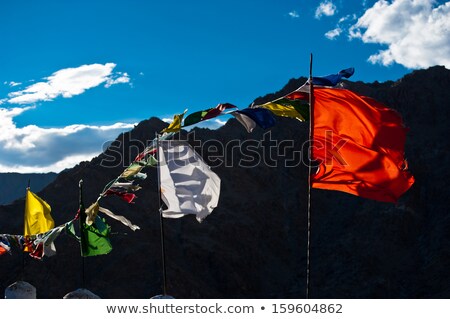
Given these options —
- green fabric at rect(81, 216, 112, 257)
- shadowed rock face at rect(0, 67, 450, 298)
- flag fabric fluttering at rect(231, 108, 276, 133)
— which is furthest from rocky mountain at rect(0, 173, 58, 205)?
flag fabric fluttering at rect(231, 108, 276, 133)

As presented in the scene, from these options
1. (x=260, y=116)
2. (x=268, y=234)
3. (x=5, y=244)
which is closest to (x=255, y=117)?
(x=260, y=116)

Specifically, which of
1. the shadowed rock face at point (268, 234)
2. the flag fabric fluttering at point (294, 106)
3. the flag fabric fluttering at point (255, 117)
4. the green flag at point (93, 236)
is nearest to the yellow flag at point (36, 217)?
the green flag at point (93, 236)

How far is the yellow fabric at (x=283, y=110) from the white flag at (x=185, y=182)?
1.70 m

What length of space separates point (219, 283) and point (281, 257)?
30.5ft

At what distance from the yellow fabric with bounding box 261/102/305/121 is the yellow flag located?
9259 mm

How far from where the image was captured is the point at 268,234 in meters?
68.5

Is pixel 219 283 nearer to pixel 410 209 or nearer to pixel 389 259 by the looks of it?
pixel 389 259

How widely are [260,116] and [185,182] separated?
1.83 m

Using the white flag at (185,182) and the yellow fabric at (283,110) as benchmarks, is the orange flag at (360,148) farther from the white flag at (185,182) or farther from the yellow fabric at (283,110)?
the white flag at (185,182)

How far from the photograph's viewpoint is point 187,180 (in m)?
12.6


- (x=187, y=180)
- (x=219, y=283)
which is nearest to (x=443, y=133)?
(x=219, y=283)

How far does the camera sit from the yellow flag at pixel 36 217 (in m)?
20.0

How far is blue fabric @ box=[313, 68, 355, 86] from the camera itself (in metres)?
13.3

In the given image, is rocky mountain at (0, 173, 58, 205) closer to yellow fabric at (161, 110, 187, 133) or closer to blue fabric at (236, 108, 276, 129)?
yellow fabric at (161, 110, 187, 133)
